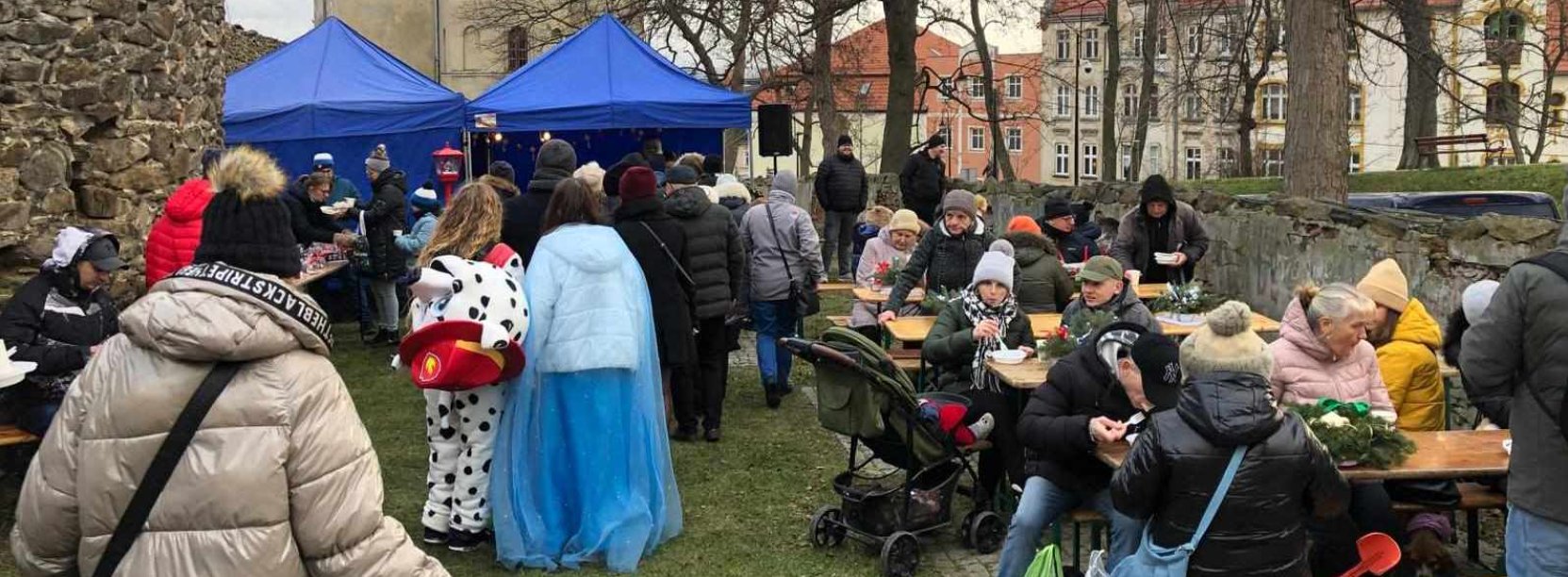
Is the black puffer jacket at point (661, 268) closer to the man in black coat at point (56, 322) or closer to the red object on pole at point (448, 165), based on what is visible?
the man in black coat at point (56, 322)

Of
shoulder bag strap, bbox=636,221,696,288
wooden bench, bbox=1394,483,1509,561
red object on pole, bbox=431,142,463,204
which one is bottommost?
wooden bench, bbox=1394,483,1509,561

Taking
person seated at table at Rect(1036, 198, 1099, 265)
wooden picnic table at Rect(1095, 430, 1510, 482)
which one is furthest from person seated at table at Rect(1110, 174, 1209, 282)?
wooden picnic table at Rect(1095, 430, 1510, 482)

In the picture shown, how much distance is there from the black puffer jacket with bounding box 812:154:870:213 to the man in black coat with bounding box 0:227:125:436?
32.2 feet

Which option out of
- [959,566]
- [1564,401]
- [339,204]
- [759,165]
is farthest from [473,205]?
[759,165]

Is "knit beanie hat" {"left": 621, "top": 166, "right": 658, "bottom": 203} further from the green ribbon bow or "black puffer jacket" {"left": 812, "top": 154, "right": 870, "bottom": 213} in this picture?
"black puffer jacket" {"left": 812, "top": 154, "right": 870, "bottom": 213}

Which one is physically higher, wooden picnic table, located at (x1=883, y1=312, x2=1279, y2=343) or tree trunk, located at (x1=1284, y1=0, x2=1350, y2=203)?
tree trunk, located at (x1=1284, y1=0, x2=1350, y2=203)

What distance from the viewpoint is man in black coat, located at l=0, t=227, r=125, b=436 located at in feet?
20.0

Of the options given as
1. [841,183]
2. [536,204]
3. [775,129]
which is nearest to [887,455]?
[536,204]

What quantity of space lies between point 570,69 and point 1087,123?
55.7 m

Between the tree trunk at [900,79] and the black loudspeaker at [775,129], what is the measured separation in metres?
3.62

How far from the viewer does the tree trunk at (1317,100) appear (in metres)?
11.5

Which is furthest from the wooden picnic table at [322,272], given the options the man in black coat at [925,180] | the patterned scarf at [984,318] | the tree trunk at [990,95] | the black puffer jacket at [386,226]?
the tree trunk at [990,95]

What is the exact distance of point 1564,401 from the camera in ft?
12.5

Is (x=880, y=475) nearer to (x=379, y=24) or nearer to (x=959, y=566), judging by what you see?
(x=959, y=566)
